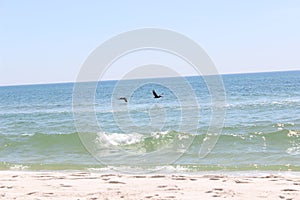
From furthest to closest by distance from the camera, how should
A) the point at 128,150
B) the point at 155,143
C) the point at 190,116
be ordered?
the point at 190,116
the point at 155,143
the point at 128,150

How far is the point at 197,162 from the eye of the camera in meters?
12.8

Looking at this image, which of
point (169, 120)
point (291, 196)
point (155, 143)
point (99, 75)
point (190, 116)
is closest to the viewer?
point (291, 196)

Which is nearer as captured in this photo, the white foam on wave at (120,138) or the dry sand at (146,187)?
the dry sand at (146,187)

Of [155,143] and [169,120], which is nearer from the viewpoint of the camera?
[155,143]

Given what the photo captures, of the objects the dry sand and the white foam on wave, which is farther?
the white foam on wave

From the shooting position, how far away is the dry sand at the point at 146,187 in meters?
7.93

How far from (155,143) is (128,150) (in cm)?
165

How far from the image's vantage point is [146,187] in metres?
8.74

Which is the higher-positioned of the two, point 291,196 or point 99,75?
point 99,75

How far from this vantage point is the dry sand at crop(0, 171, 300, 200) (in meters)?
7.93

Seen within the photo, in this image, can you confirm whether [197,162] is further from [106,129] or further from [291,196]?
[106,129]

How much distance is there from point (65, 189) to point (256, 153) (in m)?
7.58

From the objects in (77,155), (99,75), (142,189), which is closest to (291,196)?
(142,189)

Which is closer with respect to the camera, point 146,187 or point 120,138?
point 146,187
